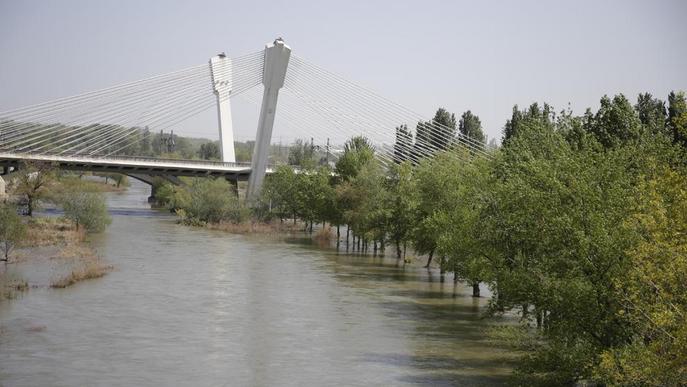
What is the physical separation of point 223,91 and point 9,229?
37.4m

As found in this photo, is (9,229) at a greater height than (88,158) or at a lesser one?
lesser

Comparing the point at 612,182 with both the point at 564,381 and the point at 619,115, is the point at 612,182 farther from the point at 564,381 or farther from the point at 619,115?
the point at 619,115

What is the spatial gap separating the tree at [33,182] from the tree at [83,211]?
7.25 metres

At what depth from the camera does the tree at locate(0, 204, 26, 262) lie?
40.5 m

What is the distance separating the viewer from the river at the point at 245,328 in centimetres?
2398

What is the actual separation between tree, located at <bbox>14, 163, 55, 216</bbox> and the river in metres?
20.8

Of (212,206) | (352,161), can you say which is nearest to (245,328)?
(352,161)

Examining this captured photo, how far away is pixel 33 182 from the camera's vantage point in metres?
67.0

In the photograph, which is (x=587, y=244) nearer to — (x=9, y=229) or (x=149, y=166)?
(x=9, y=229)

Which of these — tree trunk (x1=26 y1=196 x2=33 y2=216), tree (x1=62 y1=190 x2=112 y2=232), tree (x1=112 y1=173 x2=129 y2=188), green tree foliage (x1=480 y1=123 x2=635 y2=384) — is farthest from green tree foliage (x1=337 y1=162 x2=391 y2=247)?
tree (x1=112 y1=173 x2=129 y2=188)

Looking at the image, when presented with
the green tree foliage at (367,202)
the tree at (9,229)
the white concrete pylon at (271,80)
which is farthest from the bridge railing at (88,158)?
the tree at (9,229)

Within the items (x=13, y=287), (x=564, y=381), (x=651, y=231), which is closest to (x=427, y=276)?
(x=13, y=287)

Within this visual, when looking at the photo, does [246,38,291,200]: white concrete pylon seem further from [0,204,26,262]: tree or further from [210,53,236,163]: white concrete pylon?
[0,204,26,262]: tree

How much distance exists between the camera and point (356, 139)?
232ft
